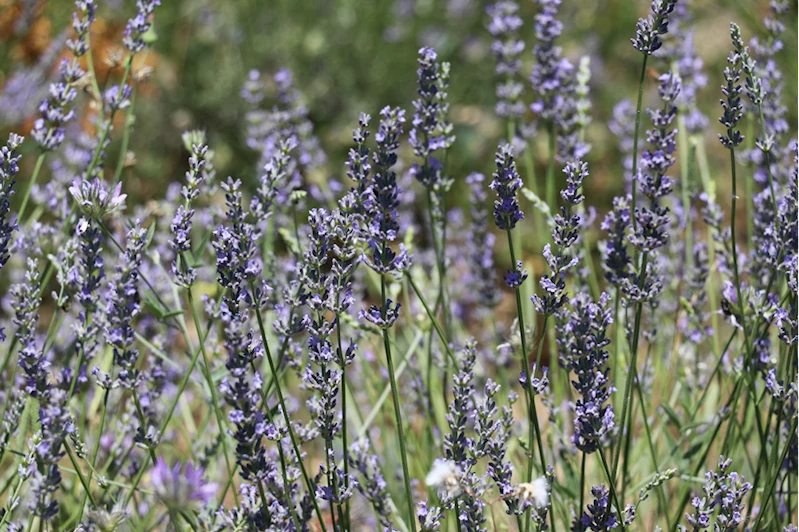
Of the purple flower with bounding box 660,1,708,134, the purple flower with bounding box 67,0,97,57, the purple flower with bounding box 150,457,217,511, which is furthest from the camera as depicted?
the purple flower with bounding box 660,1,708,134

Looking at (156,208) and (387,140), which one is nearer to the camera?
(387,140)

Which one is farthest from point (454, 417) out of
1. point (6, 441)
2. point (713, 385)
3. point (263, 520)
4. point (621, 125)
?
point (621, 125)

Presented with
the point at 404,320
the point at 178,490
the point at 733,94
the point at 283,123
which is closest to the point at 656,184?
the point at 733,94

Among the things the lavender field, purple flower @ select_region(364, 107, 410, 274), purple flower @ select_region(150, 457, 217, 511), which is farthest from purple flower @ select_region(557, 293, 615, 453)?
purple flower @ select_region(150, 457, 217, 511)

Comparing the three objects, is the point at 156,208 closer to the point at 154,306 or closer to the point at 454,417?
the point at 154,306

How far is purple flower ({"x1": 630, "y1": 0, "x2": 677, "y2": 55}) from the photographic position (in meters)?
1.22

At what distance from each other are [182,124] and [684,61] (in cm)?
274

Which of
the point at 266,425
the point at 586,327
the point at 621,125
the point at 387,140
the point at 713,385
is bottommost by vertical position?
the point at 266,425

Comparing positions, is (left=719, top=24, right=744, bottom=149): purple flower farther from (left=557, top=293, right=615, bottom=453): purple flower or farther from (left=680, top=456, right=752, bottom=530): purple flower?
(left=680, top=456, right=752, bottom=530): purple flower

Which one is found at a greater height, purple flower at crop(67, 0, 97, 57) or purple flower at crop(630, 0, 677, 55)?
purple flower at crop(67, 0, 97, 57)

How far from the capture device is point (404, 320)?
284cm

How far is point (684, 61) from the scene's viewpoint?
91.8 inches

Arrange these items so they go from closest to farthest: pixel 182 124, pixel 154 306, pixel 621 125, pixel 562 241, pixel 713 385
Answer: pixel 562 241 → pixel 154 306 → pixel 713 385 → pixel 621 125 → pixel 182 124

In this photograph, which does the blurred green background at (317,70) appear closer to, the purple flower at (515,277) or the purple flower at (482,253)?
the purple flower at (482,253)
